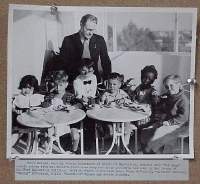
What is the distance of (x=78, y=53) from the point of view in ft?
1.98

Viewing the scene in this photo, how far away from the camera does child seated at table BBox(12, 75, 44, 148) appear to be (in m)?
0.60

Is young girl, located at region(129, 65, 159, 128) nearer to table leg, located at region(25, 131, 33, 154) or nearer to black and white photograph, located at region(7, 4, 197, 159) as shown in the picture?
black and white photograph, located at region(7, 4, 197, 159)

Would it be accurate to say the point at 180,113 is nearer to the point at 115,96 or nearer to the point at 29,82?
the point at 115,96

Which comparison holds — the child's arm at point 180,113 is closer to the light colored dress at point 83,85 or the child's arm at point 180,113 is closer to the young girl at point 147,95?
the young girl at point 147,95

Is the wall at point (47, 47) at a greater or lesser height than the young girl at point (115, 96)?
greater

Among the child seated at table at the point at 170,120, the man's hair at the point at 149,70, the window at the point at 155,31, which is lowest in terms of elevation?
the child seated at table at the point at 170,120

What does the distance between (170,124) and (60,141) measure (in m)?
0.19

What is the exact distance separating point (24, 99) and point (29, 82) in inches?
1.2

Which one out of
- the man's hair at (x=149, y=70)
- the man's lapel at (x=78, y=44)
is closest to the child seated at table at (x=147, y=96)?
the man's hair at (x=149, y=70)

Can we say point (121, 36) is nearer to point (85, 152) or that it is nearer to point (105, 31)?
point (105, 31)

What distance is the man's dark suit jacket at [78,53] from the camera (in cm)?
60

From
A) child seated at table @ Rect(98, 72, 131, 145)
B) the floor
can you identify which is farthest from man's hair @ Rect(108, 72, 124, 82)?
the floor

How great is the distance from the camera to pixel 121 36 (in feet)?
1.99

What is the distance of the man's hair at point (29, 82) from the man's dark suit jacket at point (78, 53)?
0.19 ft
